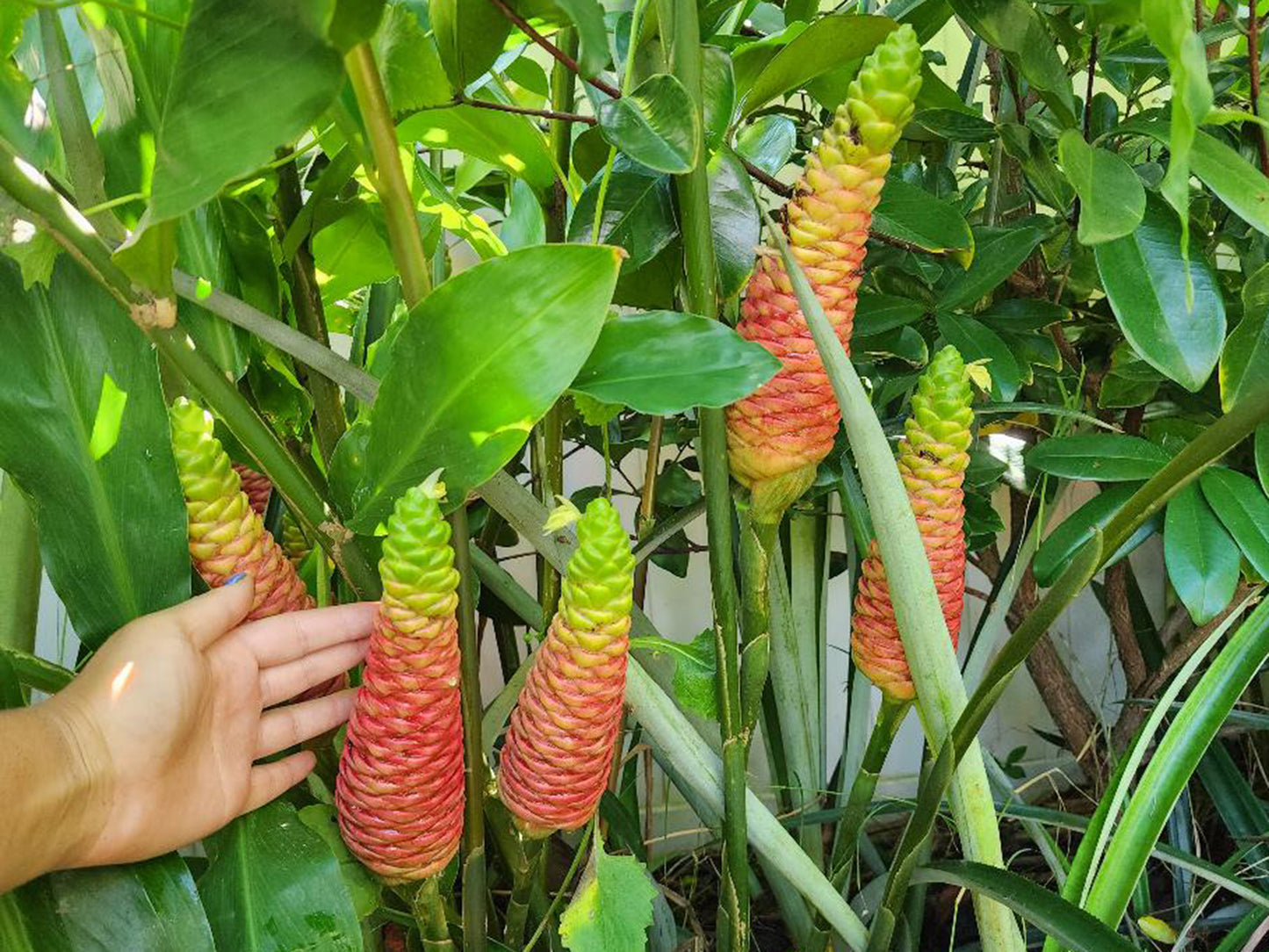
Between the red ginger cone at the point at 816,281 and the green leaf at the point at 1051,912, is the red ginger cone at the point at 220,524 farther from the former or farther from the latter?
the green leaf at the point at 1051,912

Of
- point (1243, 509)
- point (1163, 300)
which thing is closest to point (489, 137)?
point (1163, 300)

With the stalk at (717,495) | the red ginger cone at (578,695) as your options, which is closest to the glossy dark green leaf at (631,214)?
the stalk at (717,495)

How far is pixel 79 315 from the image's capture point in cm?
48

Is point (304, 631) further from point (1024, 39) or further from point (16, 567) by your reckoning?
point (1024, 39)

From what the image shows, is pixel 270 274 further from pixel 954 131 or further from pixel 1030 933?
pixel 1030 933

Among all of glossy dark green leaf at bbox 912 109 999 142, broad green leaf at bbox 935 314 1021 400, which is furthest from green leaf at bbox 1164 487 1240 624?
glossy dark green leaf at bbox 912 109 999 142

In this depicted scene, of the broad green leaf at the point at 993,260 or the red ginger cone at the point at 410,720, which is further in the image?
the broad green leaf at the point at 993,260

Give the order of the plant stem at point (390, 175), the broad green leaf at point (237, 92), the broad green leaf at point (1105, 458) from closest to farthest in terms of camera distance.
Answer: the broad green leaf at point (237, 92), the plant stem at point (390, 175), the broad green leaf at point (1105, 458)

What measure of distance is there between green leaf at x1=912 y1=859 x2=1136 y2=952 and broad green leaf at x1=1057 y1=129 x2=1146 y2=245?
26 centimetres

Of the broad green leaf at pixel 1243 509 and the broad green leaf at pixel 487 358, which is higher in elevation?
the broad green leaf at pixel 487 358

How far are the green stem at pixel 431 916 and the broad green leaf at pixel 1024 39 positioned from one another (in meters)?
0.43

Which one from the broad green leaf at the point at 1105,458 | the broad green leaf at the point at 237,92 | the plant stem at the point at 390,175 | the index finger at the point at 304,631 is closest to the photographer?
the broad green leaf at the point at 237,92

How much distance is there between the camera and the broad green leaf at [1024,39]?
1.34 feet

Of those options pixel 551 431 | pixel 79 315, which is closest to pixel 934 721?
pixel 551 431
